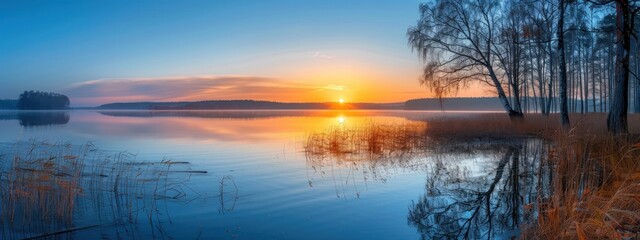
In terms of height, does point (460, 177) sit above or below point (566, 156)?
below

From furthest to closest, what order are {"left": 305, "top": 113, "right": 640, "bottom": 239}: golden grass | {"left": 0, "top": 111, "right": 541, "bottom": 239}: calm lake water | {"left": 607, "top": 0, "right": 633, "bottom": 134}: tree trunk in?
{"left": 607, "top": 0, "right": 633, "bottom": 134}: tree trunk, {"left": 0, "top": 111, "right": 541, "bottom": 239}: calm lake water, {"left": 305, "top": 113, "right": 640, "bottom": 239}: golden grass

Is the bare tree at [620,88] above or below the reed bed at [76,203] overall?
above

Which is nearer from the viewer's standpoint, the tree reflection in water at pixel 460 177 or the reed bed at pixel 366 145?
the tree reflection in water at pixel 460 177

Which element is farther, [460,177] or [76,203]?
[460,177]

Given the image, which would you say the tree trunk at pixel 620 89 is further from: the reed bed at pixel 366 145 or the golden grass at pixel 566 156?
the reed bed at pixel 366 145

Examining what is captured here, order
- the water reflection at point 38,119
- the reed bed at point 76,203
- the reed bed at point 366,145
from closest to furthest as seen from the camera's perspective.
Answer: the reed bed at point 76,203, the reed bed at point 366,145, the water reflection at point 38,119

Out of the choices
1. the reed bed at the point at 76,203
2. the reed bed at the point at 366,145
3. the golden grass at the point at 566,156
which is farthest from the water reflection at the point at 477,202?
the reed bed at the point at 76,203

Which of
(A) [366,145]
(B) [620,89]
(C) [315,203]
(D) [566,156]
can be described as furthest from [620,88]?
(C) [315,203]

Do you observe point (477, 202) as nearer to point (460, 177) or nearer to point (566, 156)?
point (566, 156)

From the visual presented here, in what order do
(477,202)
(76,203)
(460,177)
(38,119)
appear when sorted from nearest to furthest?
(477,202), (76,203), (460,177), (38,119)

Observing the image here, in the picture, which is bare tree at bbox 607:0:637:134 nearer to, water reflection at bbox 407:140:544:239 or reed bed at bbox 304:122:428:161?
water reflection at bbox 407:140:544:239

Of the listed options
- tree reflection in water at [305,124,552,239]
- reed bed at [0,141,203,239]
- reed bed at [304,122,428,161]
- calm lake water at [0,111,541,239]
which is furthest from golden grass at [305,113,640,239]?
reed bed at [0,141,203,239]

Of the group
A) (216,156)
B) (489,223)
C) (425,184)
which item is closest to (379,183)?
(425,184)

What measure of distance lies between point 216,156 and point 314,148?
4.36 m
